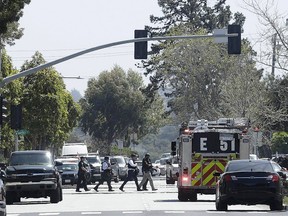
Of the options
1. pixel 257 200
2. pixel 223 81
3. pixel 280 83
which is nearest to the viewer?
pixel 257 200

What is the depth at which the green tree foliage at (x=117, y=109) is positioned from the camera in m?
118

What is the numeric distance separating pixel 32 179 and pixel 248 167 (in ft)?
31.8

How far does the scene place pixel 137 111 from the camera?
118 metres

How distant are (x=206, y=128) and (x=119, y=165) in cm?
3624

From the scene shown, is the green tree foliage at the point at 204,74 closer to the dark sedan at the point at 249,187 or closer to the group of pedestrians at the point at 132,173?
the group of pedestrians at the point at 132,173

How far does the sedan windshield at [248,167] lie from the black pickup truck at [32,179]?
8.70 metres

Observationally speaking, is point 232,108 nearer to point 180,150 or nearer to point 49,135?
point 49,135

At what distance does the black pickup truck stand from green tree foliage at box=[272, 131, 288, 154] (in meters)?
41.2

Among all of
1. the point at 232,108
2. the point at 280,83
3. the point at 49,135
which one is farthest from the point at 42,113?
the point at 280,83

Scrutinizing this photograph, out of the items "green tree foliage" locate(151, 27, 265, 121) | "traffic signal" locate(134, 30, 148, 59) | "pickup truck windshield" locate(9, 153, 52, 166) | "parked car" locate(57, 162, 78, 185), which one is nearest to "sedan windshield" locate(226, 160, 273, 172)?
"traffic signal" locate(134, 30, 148, 59)

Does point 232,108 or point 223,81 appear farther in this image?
point 223,81

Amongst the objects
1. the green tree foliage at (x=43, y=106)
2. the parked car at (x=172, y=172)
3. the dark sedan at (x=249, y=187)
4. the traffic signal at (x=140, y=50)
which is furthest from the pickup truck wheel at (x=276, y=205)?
the green tree foliage at (x=43, y=106)

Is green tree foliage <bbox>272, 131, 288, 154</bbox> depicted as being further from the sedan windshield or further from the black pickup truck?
the sedan windshield

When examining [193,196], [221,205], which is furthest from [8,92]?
[221,205]
